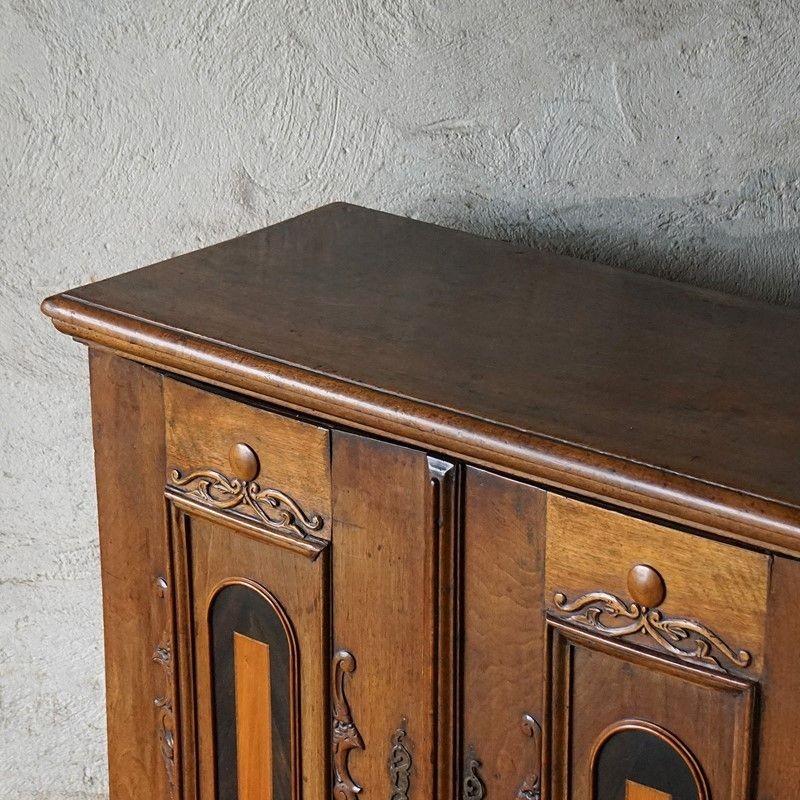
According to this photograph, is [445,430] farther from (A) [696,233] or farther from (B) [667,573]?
(A) [696,233]

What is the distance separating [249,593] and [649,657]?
1.40 feet

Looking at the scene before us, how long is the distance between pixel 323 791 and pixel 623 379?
522mm

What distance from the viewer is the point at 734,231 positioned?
4.97ft

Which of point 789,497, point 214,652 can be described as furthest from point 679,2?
point 214,652

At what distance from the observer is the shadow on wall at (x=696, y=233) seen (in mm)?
1489

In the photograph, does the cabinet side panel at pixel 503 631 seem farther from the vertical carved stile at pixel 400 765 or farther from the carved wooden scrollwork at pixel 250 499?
the carved wooden scrollwork at pixel 250 499

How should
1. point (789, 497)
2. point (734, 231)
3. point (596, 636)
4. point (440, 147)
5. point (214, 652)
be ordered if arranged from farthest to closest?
point (440, 147) < point (734, 231) < point (214, 652) < point (596, 636) < point (789, 497)

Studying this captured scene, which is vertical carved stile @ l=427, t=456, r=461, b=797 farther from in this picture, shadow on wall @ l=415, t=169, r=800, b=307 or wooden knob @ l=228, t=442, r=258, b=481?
shadow on wall @ l=415, t=169, r=800, b=307

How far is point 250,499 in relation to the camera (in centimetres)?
131

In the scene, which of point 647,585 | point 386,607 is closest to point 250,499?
point 386,607

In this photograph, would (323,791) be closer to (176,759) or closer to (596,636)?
(176,759)

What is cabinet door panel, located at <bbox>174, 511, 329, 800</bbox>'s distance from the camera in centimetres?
132

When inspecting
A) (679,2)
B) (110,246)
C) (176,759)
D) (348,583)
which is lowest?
(176,759)

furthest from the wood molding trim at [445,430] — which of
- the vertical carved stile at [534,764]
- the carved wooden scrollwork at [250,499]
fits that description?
the vertical carved stile at [534,764]
